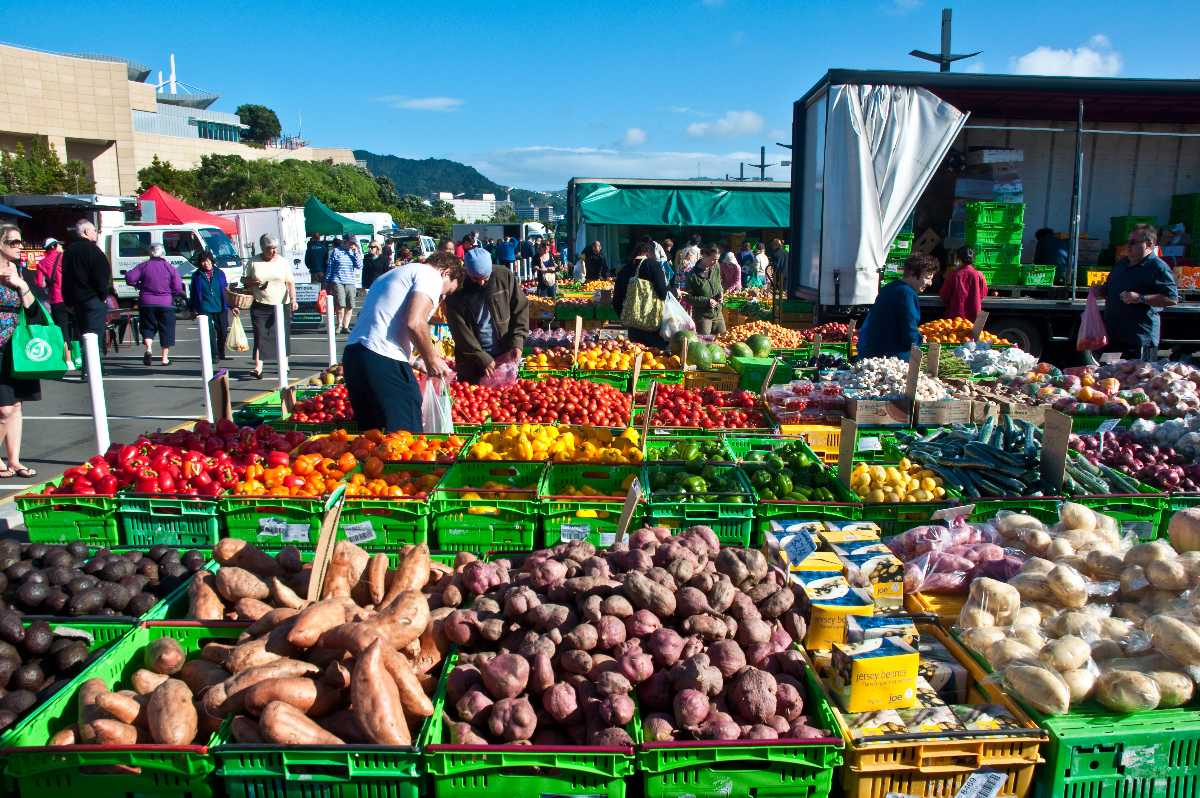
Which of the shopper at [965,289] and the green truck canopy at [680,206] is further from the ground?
the green truck canopy at [680,206]

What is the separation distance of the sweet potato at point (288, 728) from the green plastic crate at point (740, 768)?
3.03 feet

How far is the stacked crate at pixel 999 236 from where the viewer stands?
1153 centimetres

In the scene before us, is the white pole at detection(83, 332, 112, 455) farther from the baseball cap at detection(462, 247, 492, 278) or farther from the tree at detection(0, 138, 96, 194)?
the tree at detection(0, 138, 96, 194)

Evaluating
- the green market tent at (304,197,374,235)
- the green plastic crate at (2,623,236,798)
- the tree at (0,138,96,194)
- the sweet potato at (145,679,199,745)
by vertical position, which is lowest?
the green plastic crate at (2,623,236,798)

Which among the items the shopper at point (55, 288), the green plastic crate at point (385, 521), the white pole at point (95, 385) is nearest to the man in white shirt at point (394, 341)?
the green plastic crate at point (385, 521)

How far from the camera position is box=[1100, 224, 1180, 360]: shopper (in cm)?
799

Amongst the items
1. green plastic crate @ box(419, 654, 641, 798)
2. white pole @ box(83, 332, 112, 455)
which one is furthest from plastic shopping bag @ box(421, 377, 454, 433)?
green plastic crate @ box(419, 654, 641, 798)

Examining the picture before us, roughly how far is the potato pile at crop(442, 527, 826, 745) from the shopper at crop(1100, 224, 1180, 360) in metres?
7.05

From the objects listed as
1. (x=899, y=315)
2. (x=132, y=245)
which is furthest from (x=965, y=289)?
(x=132, y=245)

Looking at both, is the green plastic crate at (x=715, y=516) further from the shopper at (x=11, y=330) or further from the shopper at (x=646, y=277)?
the shopper at (x=646, y=277)

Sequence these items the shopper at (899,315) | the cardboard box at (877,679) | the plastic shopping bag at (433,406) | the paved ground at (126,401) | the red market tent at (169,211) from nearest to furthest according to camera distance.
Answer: the cardboard box at (877,679), the plastic shopping bag at (433,406), the shopper at (899,315), the paved ground at (126,401), the red market tent at (169,211)

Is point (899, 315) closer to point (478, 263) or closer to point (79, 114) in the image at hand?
point (478, 263)

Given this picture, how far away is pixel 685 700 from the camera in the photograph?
2.47 meters

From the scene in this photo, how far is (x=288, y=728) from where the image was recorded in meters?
2.34
